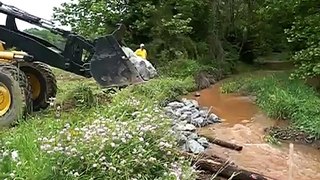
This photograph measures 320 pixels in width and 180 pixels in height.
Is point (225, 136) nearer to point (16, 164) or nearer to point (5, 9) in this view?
point (5, 9)

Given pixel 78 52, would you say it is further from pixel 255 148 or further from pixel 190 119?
pixel 255 148

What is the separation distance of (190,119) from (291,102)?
92.1 inches

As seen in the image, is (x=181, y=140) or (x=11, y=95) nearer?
(x=181, y=140)

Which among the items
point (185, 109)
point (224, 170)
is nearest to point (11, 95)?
point (224, 170)

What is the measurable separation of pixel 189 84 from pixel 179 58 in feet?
9.94

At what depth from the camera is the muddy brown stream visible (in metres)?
8.02

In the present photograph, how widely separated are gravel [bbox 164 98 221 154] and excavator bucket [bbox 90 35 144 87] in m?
1.19

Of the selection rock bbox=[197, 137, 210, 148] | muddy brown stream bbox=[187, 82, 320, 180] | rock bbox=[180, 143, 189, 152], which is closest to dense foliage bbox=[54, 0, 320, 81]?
muddy brown stream bbox=[187, 82, 320, 180]

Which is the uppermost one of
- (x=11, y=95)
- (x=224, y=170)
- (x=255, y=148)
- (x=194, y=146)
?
(x=11, y=95)

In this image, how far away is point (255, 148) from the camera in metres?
9.23

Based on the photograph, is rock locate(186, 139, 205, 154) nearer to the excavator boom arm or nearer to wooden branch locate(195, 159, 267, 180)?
the excavator boom arm

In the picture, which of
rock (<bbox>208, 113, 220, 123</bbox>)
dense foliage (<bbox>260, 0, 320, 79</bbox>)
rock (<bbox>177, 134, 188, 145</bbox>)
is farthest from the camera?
dense foliage (<bbox>260, 0, 320, 79</bbox>)

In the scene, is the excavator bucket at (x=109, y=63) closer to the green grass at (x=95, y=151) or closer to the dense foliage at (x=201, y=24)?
the green grass at (x=95, y=151)

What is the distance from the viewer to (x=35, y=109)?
30.7 ft
